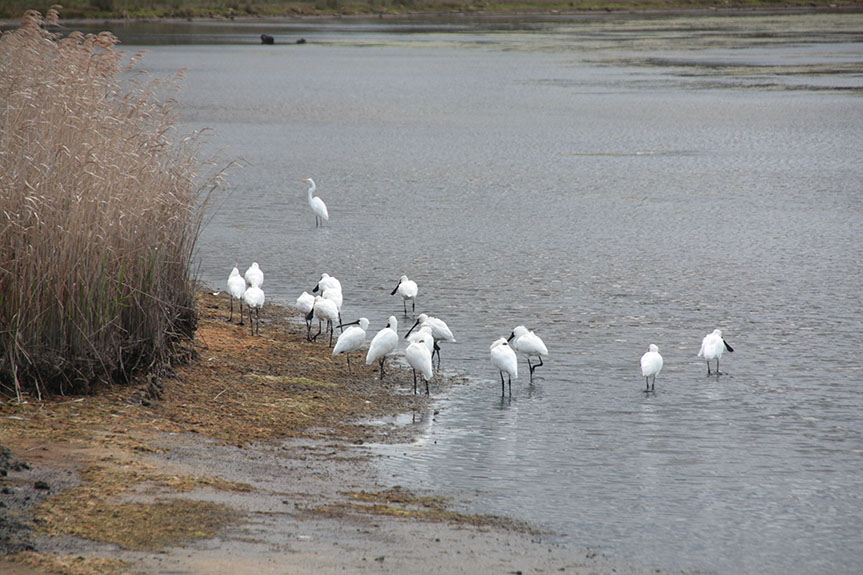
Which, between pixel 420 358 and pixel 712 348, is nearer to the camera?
pixel 420 358

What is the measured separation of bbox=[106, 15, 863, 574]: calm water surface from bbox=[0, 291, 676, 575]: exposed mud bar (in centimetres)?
41

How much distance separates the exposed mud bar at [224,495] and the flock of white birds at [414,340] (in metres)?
0.74

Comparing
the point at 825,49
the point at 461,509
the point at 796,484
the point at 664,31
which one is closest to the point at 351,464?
the point at 461,509

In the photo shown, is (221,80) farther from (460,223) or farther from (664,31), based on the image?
(664,31)

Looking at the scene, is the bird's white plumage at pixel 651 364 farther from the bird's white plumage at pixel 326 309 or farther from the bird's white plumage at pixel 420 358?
the bird's white plumage at pixel 326 309

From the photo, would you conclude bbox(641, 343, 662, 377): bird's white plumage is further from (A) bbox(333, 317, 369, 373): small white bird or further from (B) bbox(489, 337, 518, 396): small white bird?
(A) bbox(333, 317, 369, 373): small white bird

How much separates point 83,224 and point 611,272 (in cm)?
741

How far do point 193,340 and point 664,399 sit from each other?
3901 millimetres

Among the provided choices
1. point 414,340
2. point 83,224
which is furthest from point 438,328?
point 83,224

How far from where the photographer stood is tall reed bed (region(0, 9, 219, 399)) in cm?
743

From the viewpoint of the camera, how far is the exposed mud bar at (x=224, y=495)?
5.39 m

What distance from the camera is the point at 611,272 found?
13.4 meters

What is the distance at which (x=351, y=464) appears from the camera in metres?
7.13

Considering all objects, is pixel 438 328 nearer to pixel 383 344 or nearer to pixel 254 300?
pixel 383 344
